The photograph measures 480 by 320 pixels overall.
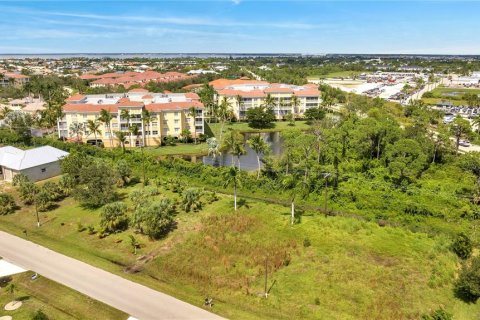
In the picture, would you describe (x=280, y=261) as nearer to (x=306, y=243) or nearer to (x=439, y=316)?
(x=306, y=243)

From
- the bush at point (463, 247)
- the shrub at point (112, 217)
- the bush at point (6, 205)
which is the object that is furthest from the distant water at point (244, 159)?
the bush at point (463, 247)

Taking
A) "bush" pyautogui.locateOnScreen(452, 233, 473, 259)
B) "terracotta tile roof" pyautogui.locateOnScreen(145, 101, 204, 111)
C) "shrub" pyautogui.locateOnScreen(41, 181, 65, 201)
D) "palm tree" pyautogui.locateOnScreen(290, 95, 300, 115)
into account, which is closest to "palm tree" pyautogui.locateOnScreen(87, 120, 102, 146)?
"terracotta tile roof" pyautogui.locateOnScreen(145, 101, 204, 111)

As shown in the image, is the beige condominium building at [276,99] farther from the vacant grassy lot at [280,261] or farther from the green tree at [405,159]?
the vacant grassy lot at [280,261]

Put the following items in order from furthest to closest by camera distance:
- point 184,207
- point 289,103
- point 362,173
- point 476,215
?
point 289,103
point 362,173
point 184,207
point 476,215

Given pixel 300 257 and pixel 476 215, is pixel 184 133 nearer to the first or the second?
pixel 300 257

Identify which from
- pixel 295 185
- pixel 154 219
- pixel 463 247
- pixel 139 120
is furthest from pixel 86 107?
pixel 463 247

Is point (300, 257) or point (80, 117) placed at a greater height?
point (80, 117)

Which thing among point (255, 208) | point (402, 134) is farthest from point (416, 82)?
point (255, 208)
